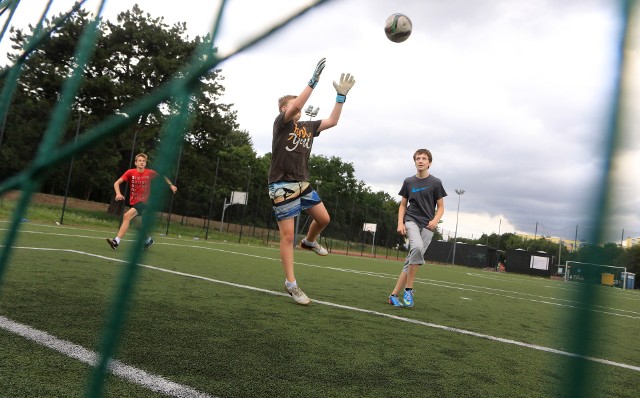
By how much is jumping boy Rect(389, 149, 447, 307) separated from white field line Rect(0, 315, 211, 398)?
343 cm

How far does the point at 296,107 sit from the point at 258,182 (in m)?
24.3

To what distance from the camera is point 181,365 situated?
211cm

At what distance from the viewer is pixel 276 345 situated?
265 cm

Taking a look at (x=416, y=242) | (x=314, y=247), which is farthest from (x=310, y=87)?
(x=416, y=242)

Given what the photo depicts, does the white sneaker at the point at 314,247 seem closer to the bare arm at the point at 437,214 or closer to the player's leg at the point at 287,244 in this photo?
the player's leg at the point at 287,244

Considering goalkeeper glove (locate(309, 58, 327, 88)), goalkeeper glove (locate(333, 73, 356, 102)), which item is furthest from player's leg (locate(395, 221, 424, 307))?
goalkeeper glove (locate(309, 58, 327, 88))

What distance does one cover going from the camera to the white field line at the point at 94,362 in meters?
1.79

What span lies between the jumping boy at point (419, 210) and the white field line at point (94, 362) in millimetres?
3430

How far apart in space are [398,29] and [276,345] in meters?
2.73

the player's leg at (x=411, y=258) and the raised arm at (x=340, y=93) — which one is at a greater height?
the raised arm at (x=340, y=93)

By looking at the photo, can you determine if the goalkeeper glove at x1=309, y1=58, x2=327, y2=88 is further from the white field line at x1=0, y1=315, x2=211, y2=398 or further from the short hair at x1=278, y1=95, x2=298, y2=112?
the white field line at x1=0, y1=315, x2=211, y2=398

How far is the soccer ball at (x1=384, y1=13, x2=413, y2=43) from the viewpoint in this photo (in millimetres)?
3967

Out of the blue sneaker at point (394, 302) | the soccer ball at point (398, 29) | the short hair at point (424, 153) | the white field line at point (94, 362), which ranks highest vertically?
the soccer ball at point (398, 29)

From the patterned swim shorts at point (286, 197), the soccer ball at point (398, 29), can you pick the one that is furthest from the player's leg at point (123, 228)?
the soccer ball at point (398, 29)
